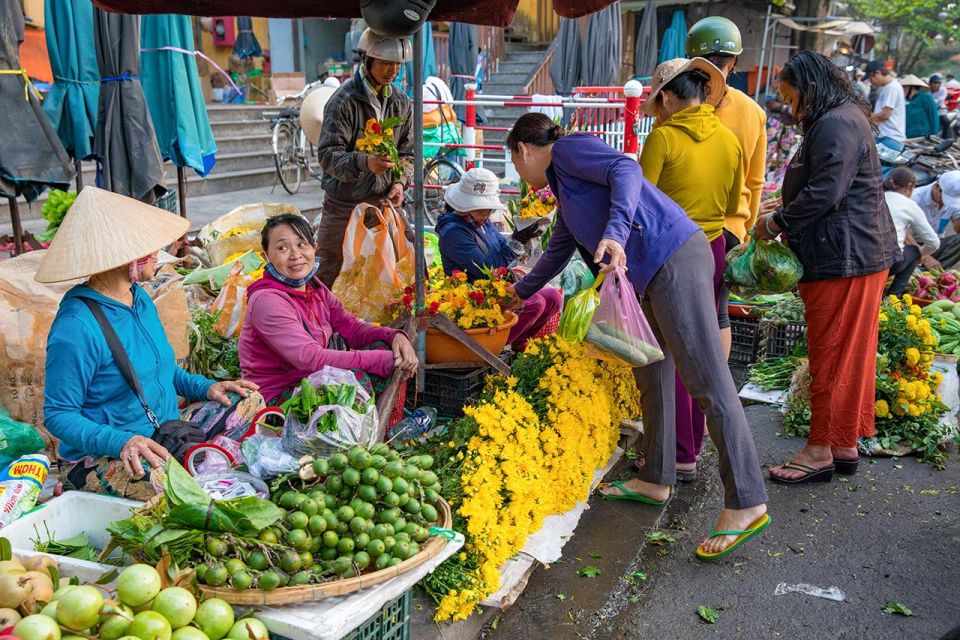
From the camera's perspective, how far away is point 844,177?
3.78 meters

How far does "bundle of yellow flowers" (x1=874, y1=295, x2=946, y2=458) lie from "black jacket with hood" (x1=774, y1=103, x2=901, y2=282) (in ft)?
3.19

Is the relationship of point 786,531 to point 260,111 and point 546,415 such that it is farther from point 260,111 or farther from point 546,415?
point 260,111

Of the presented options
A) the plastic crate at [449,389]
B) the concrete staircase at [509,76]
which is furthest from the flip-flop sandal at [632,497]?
the concrete staircase at [509,76]

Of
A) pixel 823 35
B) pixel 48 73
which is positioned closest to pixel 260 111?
pixel 48 73

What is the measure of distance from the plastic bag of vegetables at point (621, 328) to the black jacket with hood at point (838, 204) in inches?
45.9

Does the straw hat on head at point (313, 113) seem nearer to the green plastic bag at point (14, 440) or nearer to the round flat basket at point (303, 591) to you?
the green plastic bag at point (14, 440)

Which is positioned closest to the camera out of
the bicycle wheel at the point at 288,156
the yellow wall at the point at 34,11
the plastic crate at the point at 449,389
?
the plastic crate at the point at 449,389

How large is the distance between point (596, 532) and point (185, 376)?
2016 mm

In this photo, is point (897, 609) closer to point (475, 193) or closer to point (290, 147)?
point (475, 193)

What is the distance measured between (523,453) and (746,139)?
234cm

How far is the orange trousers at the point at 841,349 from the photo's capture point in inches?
157

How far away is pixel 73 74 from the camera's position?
16.8 feet

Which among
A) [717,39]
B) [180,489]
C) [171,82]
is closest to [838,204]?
[717,39]

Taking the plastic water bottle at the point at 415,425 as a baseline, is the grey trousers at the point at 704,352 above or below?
above
